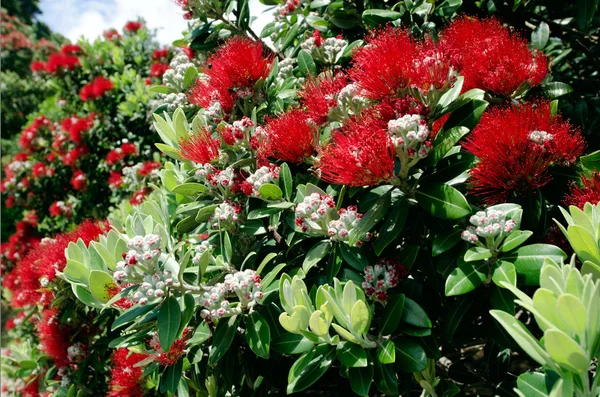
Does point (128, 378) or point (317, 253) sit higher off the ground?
point (317, 253)

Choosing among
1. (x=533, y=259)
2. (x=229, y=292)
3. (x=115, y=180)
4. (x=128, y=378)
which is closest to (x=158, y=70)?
(x=115, y=180)

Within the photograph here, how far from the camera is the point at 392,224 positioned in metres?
1.52

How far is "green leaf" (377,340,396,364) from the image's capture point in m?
1.40

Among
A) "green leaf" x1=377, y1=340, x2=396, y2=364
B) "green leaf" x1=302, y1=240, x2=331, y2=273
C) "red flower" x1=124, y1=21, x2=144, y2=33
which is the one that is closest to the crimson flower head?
"green leaf" x1=302, y1=240, x2=331, y2=273

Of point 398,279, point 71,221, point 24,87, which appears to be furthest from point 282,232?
point 24,87

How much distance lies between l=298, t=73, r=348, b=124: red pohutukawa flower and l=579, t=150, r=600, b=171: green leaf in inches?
31.5

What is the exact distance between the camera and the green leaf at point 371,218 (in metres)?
1.49

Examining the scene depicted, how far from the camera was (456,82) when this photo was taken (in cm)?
151

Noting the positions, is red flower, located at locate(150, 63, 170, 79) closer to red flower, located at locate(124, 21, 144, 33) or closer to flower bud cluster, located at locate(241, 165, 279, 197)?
red flower, located at locate(124, 21, 144, 33)

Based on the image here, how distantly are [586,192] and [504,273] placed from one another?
425 mm

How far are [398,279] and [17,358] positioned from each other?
2.94 meters

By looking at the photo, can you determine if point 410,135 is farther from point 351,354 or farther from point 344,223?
point 351,354

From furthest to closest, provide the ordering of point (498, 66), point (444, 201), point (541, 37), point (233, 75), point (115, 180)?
point (115, 180) < point (541, 37) < point (233, 75) < point (498, 66) < point (444, 201)

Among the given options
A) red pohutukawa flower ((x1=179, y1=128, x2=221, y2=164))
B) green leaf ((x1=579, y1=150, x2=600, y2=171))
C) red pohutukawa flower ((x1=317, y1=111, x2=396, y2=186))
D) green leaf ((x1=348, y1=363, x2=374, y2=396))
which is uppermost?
red pohutukawa flower ((x1=179, y1=128, x2=221, y2=164))
